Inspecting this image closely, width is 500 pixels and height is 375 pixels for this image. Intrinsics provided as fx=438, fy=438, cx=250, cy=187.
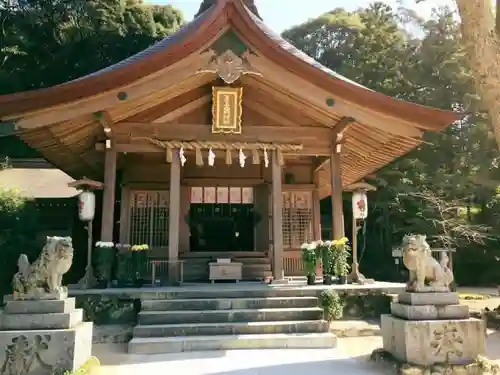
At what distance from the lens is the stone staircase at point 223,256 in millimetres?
11297

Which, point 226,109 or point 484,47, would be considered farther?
point 226,109

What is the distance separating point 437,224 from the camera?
18.9 metres

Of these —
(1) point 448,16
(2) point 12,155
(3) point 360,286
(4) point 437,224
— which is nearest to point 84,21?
(2) point 12,155

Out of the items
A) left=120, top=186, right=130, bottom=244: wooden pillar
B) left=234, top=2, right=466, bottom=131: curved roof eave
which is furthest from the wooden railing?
left=234, top=2, right=466, bottom=131: curved roof eave

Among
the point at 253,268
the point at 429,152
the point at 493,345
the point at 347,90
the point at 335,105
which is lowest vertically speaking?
the point at 493,345

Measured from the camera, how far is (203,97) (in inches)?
377

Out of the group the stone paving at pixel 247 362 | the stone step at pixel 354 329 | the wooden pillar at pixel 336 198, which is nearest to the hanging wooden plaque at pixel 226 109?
the wooden pillar at pixel 336 198

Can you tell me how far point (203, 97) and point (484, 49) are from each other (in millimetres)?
5600

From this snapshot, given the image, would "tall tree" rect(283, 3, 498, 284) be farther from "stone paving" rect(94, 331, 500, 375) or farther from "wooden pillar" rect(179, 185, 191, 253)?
"stone paving" rect(94, 331, 500, 375)

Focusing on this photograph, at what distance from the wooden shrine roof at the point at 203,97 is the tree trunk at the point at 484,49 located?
2430mm

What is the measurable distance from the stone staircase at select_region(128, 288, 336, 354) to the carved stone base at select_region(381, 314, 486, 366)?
5.71 feet

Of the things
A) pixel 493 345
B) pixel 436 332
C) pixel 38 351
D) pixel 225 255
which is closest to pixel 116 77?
pixel 38 351

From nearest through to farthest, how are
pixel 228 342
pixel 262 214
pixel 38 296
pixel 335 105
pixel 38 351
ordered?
pixel 38 351 < pixel 38 296 < pixel 228 342 < pixel 335 105 < pixel 262 214

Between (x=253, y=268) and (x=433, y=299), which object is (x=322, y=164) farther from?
(x=433, y=299)
